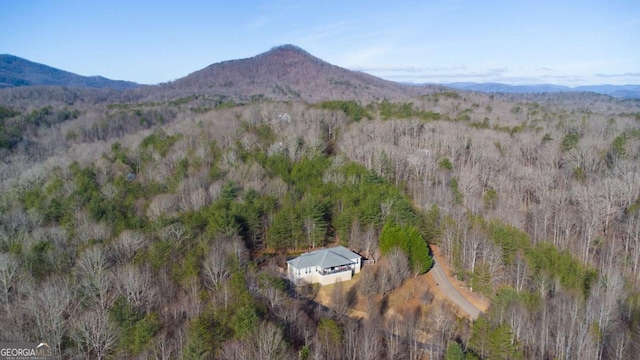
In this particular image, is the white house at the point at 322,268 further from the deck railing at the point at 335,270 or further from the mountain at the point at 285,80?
the mountain at the point at 285,80

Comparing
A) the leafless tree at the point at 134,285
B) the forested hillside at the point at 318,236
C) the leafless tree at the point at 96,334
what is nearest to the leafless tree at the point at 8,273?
the forested hillside at the point at 318,236

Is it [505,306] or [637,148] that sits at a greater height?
[637,148]

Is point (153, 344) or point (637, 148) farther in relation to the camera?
point (637, 148)

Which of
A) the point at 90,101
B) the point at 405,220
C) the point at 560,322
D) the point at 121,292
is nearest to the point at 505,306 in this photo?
the point at 560,322

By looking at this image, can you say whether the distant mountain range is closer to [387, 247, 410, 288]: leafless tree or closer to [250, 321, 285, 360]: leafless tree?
[387, 247, 410, 288]: leafless tree

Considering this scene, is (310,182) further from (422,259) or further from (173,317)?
(173,317)
